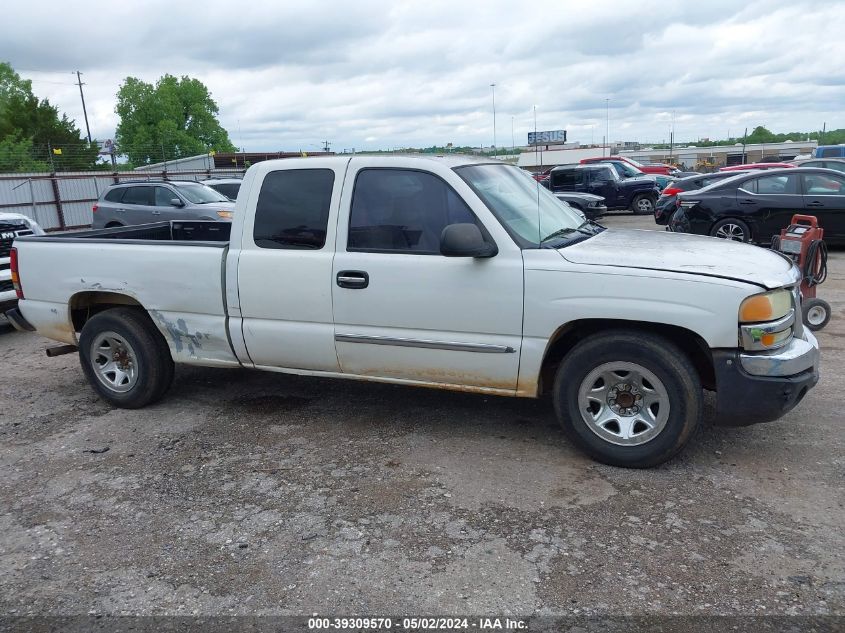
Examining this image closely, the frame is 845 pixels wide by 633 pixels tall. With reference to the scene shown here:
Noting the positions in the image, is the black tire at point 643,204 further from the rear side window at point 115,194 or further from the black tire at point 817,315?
the black tire at point 817,315

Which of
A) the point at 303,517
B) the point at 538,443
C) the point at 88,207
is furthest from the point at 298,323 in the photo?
the point at 88,207

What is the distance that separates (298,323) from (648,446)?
2.36 meters

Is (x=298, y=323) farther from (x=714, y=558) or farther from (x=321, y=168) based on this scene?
(x=714, y=558)

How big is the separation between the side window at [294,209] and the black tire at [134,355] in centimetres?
128

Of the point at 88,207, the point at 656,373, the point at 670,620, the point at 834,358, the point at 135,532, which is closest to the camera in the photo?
the point at 670,620

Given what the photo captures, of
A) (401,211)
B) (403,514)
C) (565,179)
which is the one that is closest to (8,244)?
(401,211)

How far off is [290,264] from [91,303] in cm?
199

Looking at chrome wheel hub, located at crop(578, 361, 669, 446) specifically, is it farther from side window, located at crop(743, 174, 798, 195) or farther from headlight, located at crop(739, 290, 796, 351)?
side window, located at crop(743, 174, 798, 195)

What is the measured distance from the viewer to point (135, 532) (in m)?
3.72

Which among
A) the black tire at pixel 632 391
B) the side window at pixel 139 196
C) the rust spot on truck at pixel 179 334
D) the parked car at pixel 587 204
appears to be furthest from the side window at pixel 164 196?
the black tire at pixel 632 391

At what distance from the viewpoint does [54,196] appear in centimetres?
2214

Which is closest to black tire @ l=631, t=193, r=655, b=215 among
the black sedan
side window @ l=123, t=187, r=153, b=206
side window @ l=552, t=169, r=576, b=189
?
side window @ l=552, t=169, r=576, b=189

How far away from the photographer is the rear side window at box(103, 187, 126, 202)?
643 inches

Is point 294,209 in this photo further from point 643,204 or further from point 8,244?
point 643,204
